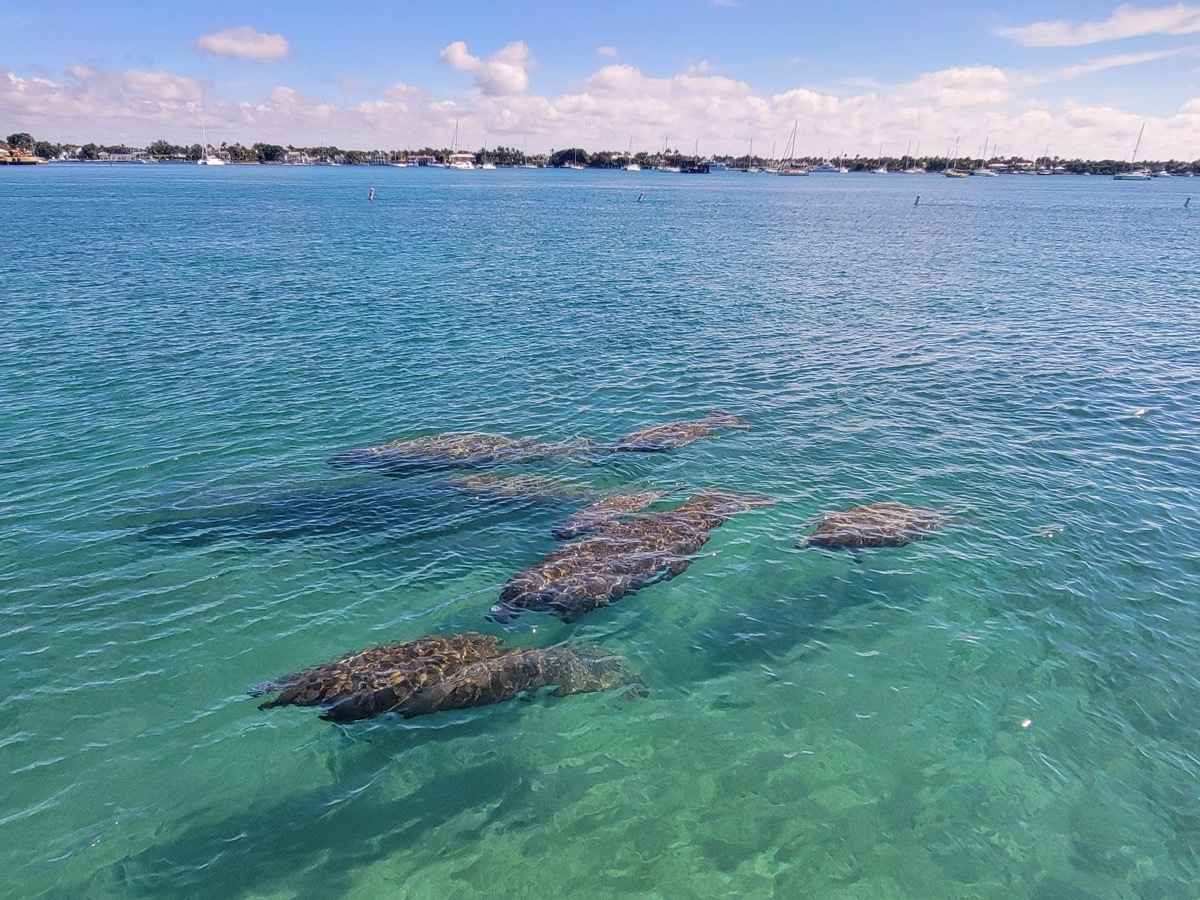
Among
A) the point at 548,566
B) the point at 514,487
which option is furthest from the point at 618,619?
the point at 514,487

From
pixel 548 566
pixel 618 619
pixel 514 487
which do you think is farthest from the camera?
pixel 514 487

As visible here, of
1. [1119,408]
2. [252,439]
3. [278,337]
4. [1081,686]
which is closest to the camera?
[1081,686]

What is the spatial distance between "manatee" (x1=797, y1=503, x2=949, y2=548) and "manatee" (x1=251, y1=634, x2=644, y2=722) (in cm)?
882

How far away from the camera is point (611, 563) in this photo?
1961 centimetres

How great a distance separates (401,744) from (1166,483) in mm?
27959

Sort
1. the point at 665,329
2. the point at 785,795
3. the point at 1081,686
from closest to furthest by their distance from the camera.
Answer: the point at 785,795 → the point at 1081,686 → the point at 665,329

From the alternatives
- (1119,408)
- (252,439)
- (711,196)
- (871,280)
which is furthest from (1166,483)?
(711,196)

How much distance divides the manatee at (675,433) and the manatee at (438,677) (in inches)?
491

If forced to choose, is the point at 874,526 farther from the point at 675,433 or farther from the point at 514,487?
the point at 514,487

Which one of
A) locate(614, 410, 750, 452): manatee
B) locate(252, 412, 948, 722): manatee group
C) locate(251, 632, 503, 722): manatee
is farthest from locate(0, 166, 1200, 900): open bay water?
locate(614, 410, 750, 452): manatee

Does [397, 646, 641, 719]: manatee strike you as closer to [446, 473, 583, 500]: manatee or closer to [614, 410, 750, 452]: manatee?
[446, 473, 583, 500]: manatee

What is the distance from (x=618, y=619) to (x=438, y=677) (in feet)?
16.3

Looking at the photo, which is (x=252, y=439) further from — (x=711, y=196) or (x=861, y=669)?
(x=711, y=196)

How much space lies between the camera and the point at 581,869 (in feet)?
38.0
